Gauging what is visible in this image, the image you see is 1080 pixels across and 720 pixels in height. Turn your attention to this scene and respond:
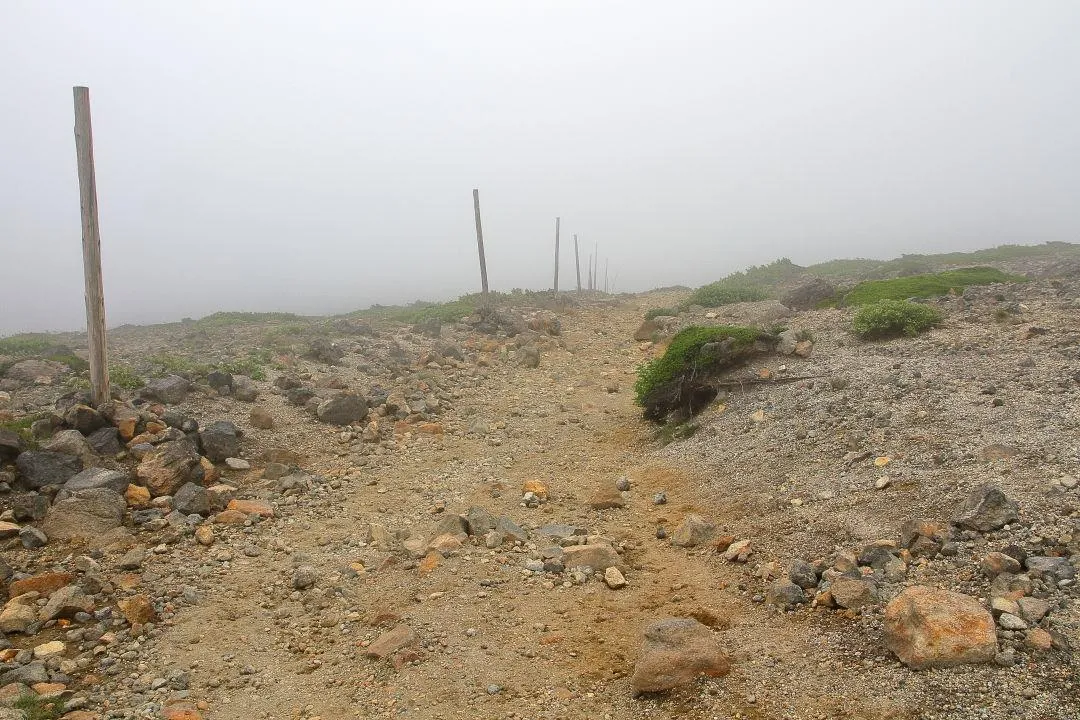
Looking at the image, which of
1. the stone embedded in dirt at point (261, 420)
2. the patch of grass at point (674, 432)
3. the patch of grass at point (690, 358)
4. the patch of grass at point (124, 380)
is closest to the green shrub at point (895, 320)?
the patch of grass at point (690, 358)

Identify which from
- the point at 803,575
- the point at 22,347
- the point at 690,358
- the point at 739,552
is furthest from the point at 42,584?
the point at 22,347

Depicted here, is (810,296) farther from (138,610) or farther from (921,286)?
(138,610)

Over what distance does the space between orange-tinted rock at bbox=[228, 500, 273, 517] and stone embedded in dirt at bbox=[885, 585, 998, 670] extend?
6988mm

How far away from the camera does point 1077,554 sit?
457cm

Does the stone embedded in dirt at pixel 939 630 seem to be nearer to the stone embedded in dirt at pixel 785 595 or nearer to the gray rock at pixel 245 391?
the stone embedded in dirt at pixel 785 595

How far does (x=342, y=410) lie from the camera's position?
1164 centimetres

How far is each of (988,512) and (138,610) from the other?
7.41 meters

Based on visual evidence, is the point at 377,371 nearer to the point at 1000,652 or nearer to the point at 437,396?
the point at 437,396

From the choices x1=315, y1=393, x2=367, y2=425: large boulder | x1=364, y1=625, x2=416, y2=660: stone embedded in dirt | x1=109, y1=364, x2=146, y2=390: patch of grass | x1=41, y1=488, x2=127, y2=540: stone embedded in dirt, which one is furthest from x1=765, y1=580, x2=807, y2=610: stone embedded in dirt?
x1=109, y1=364, x2=146, y2=390: patch of grass

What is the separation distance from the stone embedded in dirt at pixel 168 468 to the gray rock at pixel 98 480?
0.76 ft

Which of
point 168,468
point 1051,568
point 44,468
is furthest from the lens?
point 168,468

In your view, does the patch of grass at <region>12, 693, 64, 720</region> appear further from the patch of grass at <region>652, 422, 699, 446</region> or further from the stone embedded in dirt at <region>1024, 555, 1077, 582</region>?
the patch of grass at <region>652, 422, 699, 446</region>

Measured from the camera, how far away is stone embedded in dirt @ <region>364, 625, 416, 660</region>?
5.25 metres

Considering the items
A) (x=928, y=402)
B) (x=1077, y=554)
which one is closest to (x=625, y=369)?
(x=928, y=402)
